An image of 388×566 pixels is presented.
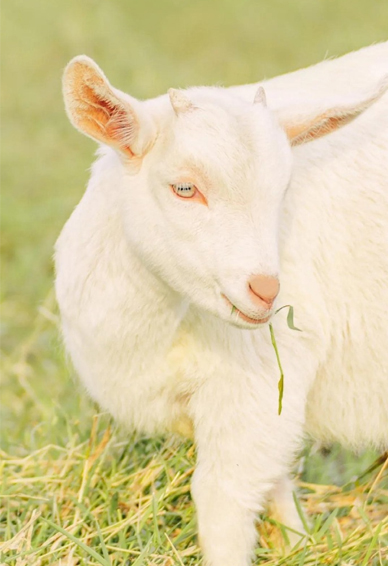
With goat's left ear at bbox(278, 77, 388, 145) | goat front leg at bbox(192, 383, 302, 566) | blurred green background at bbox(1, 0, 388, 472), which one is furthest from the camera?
blurred green background at bbox(1, 0, 388, 472)

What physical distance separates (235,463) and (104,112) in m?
1.19

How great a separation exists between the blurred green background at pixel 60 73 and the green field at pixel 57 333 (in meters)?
0.01

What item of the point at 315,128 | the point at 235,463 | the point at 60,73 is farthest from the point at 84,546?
the point at 60,73

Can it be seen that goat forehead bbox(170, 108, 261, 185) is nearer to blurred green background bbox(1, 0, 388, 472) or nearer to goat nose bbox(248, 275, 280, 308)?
goat nose bbox(248, 275, 280, 308)

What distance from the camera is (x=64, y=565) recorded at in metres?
3.45

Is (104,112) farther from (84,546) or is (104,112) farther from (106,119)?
(84,546)

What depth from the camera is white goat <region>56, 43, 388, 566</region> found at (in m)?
2.88

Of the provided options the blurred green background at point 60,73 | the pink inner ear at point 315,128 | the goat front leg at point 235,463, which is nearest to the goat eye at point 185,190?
the pink inner ear at point 315,128

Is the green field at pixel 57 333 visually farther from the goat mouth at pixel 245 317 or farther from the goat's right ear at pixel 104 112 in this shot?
the goat's right ear at pixel 104 112

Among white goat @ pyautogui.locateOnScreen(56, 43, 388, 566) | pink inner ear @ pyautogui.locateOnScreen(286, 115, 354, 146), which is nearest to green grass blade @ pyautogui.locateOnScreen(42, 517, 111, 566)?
white goat @ pyautogui.locateOnScreen(56, 43, 388, 566)

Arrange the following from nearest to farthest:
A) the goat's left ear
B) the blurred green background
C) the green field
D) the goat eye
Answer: the goat eye, the goat's left ear, the green field, the blurred green background

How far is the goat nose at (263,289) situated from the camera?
2.73 m

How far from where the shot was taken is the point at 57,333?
16.5 ft

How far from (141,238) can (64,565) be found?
122cm
